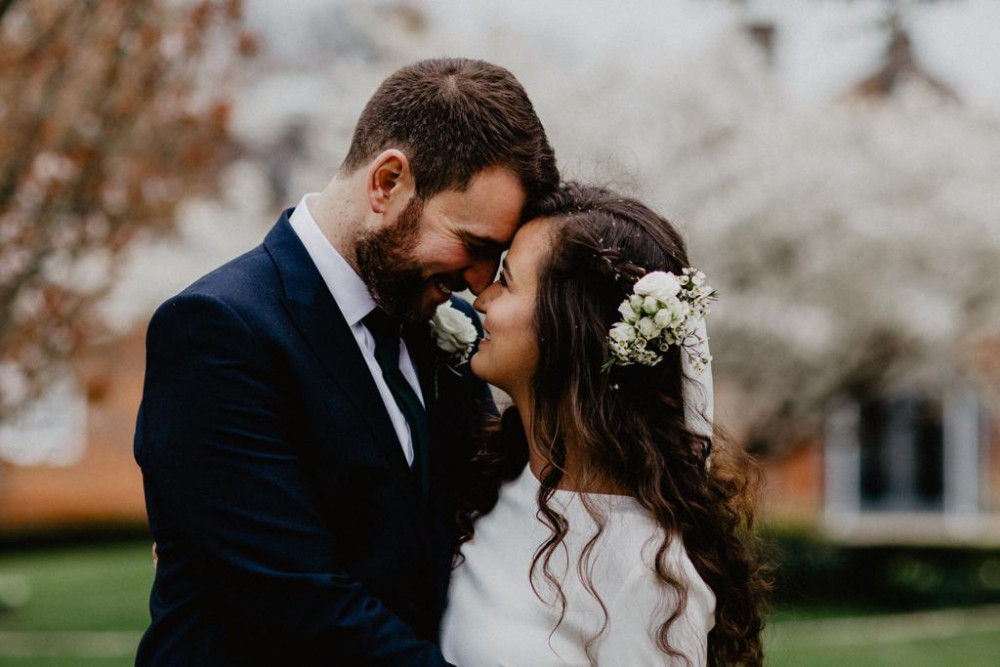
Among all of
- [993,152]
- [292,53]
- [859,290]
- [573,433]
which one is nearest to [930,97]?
[993,152]

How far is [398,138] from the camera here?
9.62 feet

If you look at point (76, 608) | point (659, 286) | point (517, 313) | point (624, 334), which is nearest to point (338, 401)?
point (517, 313)

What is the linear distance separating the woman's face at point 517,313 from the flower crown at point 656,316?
226 mm

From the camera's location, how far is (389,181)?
291cm

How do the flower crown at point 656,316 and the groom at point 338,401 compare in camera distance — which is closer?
the groom at point 338,401

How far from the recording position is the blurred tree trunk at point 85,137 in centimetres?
626

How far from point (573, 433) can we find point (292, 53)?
22.9 meters

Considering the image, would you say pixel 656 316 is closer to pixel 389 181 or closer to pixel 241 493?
pixel 389 181

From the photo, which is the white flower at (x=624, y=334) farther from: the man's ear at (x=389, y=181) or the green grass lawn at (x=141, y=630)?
the green grass lawn at (x=141, y=630)

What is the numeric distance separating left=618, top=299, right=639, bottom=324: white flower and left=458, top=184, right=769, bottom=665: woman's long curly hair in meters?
0.10

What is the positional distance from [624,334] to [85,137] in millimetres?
4957

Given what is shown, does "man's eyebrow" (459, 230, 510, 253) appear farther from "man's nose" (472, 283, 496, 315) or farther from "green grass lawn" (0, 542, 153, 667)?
"green grass lawn" (0, 542, 153, 667)

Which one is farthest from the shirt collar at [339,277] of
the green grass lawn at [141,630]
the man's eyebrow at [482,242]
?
the green grass lawn at [141,630]

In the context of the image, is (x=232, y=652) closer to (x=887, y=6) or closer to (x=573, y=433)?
(x=573, y=433)
